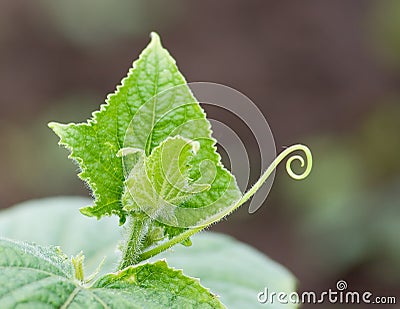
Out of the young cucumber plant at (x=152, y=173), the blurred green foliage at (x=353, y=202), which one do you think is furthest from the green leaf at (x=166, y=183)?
the blurred green foliage at (x=353, y=202)

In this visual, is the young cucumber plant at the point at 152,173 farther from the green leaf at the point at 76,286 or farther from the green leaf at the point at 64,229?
the green leaf at the point at 64,229

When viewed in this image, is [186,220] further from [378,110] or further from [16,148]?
[378,110]

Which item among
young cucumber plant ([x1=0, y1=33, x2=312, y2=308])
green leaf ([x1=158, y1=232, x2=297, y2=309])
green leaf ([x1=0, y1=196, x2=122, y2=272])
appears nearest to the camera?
young cucumber plant ([x1=0, y1=33, x2=312, y2=308])

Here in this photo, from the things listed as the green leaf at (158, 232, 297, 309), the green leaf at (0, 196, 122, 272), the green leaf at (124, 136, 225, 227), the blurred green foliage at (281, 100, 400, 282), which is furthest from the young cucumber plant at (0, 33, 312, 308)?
the blurred green foliage at (281, 100, 400, 282)

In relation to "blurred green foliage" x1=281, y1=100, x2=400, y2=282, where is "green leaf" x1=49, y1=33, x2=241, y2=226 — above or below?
below

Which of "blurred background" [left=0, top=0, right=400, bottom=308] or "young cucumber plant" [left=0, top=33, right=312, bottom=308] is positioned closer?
"young cucumber plant" [left=0, top=33, right=312, bottom=308]

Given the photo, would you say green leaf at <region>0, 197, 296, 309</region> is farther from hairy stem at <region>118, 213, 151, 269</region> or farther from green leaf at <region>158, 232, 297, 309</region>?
hairy stem at <region>118, 213, 151, 269</region>

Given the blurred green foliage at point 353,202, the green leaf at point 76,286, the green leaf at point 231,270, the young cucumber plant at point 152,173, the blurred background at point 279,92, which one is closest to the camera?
the green leaf at point 76,286
